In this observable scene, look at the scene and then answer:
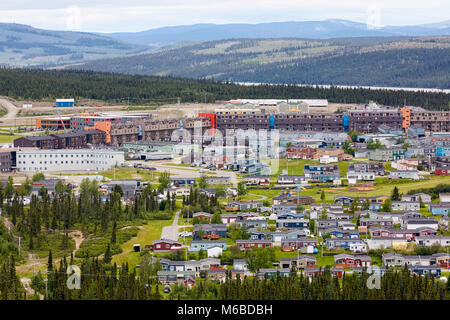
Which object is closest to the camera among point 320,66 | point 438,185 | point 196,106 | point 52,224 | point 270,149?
point 52,224

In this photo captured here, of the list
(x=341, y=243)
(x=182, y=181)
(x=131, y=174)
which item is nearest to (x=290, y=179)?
(x=182, y=181)

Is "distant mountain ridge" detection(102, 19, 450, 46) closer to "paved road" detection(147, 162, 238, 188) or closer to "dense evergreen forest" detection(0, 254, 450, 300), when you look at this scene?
"paved road" detection(147, 162, 238, 188)

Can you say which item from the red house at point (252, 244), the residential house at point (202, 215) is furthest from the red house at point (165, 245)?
the residential house at point (202, 215)

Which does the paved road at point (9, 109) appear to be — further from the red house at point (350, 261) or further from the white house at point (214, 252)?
the red house at point (350, 261)

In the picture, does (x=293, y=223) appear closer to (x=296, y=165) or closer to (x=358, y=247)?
(x=358, y=247)

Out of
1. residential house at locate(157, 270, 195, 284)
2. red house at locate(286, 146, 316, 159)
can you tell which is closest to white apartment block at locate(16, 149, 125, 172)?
red house at locate(286, 146, 316, 159)

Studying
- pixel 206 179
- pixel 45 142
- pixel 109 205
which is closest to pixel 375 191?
pixel 206 179

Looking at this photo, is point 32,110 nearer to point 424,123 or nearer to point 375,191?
point 424,123
